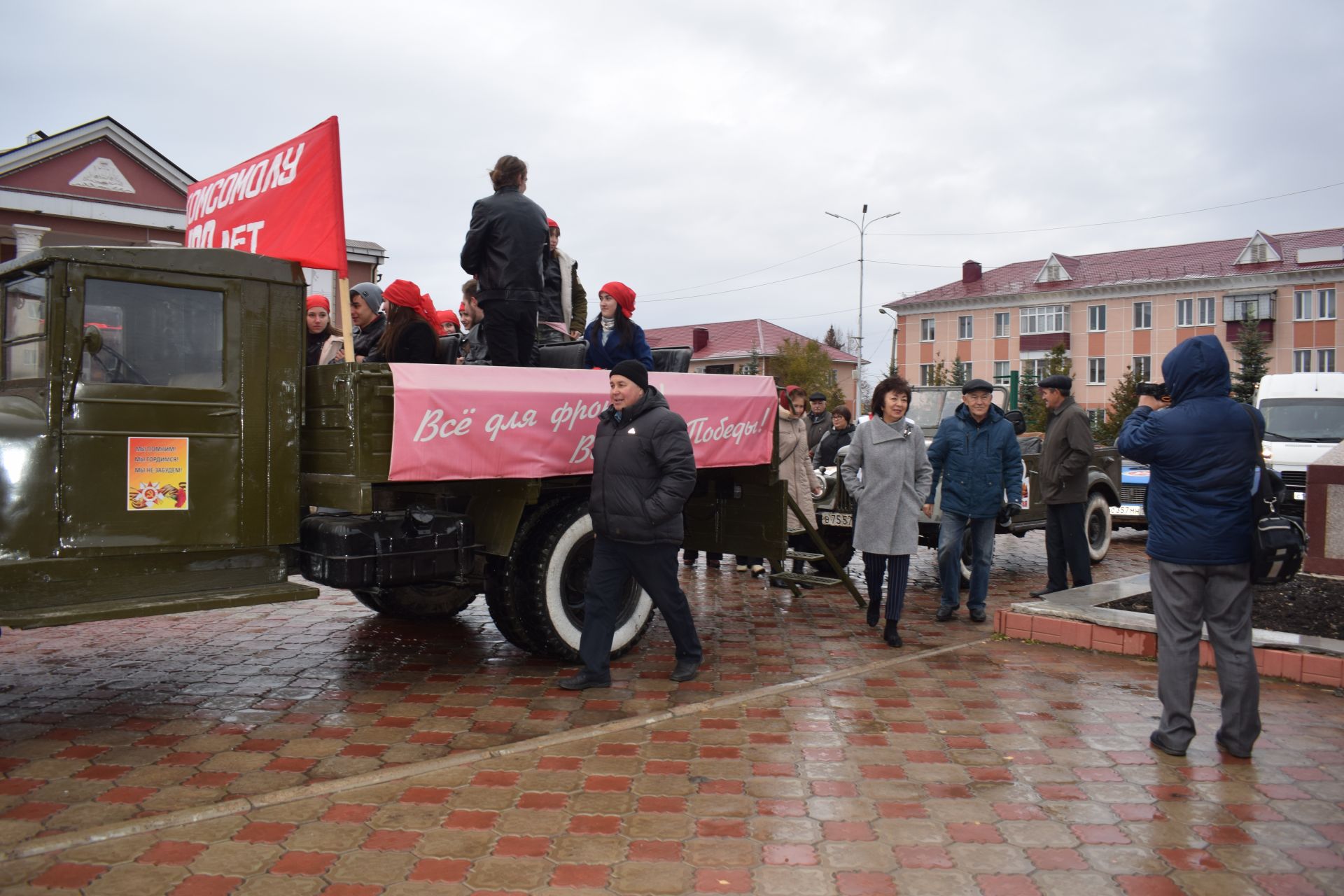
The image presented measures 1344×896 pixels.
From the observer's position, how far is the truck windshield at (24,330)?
4.48 metres

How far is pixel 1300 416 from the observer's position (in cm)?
1473

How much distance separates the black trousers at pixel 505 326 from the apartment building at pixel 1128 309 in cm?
4549

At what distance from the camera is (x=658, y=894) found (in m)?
3.17

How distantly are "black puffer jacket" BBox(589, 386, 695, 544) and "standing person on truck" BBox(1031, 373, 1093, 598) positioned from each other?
3674 millimetres

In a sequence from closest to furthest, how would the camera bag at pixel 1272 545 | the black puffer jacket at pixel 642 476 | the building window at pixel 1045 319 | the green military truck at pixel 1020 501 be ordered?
the camera bag at pixel 1272 545 → the black puffer jacket at pixel 642 476 → the green military truck at pixel 1020 501 → the building window at pixel 1045 319

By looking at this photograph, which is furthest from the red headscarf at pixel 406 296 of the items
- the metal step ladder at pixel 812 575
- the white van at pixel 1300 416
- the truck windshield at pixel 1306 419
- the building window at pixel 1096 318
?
the building window at pixel 1096 318

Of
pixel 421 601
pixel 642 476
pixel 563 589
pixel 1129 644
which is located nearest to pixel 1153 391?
pixel 1129 644

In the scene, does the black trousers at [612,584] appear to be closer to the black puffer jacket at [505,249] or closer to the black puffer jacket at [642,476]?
the black puffer jacket at [642,476]

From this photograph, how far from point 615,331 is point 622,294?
9.3 inches

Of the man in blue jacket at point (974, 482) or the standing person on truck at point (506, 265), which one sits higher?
the standing person on truck at point (506, 265)

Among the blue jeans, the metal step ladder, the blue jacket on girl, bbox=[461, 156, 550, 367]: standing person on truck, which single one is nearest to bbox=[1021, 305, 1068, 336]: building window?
the blue jeans

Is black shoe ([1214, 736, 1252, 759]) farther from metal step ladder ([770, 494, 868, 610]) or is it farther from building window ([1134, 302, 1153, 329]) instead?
building window ([1134, 302, 1153, 329])

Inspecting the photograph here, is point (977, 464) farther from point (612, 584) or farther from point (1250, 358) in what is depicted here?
point (1250, 358)

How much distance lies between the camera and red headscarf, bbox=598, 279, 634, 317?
6270 mm
